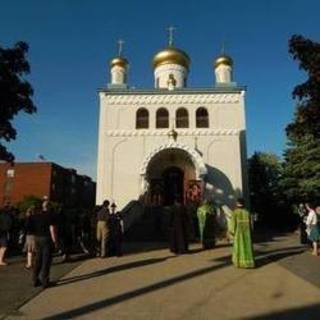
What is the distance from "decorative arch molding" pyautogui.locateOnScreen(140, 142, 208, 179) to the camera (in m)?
29.0

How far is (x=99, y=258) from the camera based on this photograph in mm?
14977

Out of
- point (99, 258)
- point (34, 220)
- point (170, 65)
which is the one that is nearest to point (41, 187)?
point (170, 65)

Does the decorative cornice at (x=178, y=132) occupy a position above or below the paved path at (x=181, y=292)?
above

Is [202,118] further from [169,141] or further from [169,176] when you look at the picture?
[169,176]

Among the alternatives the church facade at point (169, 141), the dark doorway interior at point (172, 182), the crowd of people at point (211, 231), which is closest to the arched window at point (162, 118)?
the church facade at point (169, 141)

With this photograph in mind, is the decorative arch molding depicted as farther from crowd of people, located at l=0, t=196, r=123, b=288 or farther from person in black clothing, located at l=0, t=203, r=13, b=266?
person in black clothing, located at l=0, t=203, r=13, b=266

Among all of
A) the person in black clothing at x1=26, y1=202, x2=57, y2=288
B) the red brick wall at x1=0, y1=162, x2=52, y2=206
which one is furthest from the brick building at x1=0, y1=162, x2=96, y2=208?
the person in black clothing at x1=26, y1=202, x2=57, y2=288

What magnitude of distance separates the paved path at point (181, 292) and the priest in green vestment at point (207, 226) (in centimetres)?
Result: 313

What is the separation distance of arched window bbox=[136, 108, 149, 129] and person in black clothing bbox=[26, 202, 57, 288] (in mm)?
23202

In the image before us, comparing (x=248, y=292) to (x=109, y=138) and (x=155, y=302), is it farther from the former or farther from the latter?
(x=109, y=138)

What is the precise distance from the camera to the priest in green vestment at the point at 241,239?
1255 centimetres

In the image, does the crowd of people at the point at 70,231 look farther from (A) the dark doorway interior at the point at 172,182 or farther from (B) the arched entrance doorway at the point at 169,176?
(A) the dark doorway interior at the point at 172,182

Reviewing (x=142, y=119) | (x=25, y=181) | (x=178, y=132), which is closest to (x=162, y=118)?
(x=142, y=119)

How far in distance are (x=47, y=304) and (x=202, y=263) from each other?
5.88 meters
